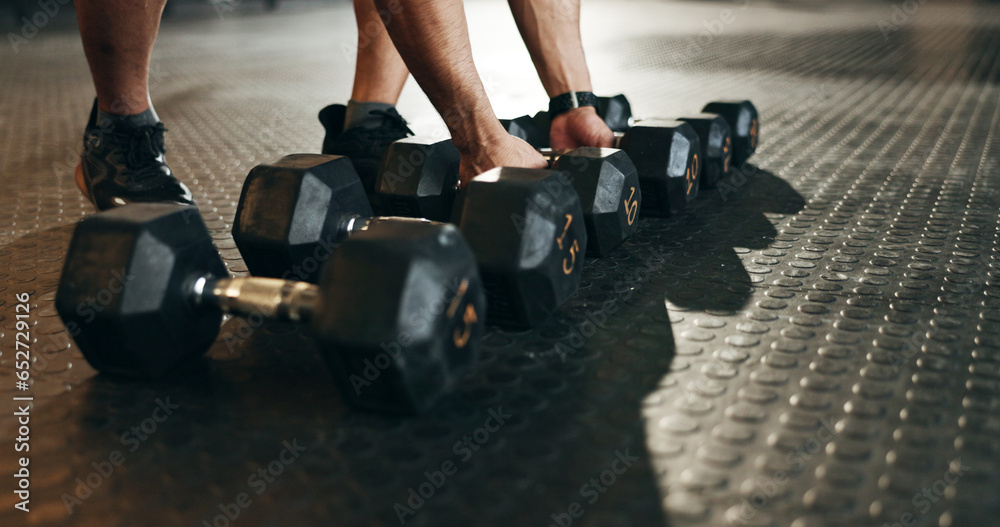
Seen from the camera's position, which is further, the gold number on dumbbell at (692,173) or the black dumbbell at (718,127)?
the black dumbbell at (718,127)

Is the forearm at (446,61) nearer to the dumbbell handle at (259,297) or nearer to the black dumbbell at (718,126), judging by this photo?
the dumbbell handle at (259,297)

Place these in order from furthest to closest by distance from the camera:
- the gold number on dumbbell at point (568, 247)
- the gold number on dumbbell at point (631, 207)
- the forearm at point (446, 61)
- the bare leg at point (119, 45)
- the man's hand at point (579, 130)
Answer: the man's hand at point (579, 130) → the bare leg at point (119, 45) → the gold number on dumbbell at point (631, 207) → the forearm at point (446, 61) → the gold number on dumbbell at point (568, 247)

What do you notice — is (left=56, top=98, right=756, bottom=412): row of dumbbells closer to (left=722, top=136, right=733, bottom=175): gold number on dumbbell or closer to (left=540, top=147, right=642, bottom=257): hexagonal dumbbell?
(left=540, top=147, right=642, bottom=257): hexagonal dumbbell

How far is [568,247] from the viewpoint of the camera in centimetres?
78

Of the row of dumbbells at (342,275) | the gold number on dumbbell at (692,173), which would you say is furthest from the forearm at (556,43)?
the row of dumbbells at (342,275)

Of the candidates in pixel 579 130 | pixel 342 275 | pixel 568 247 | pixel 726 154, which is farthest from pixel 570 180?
pixel 726 154

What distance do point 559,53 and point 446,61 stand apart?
448 mm

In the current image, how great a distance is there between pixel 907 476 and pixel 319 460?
47cm

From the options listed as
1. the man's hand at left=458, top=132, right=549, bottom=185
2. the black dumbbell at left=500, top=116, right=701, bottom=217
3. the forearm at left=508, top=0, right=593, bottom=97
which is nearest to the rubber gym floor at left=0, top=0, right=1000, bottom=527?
the black dumbbell at left=500, top=116, right=701, bottom=217

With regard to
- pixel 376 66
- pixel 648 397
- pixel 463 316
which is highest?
pixel 376 66

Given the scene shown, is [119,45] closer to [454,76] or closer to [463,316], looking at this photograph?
[454,76]

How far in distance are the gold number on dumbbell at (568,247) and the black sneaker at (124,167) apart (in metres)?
0.76

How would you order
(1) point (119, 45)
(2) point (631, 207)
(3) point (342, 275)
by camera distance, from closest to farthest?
(3) point (342, 275) → (2) point (631, 207) → (1) point (119, 45)

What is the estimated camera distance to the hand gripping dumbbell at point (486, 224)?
28.4 inches
